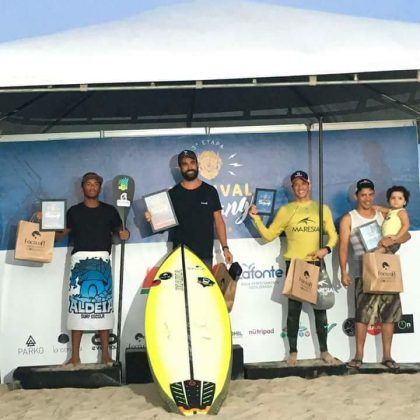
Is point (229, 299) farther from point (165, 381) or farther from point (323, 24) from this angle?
point (323, 24)

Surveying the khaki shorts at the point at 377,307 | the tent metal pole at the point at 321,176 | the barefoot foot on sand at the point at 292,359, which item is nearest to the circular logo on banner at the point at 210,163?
the tent metal pole at the point at 321,176

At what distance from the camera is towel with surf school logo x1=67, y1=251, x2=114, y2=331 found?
5562 mm

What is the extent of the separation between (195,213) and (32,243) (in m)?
1.29

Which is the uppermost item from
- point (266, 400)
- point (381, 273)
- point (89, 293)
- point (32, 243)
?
point (32, 243)

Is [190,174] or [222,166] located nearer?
[190,174]

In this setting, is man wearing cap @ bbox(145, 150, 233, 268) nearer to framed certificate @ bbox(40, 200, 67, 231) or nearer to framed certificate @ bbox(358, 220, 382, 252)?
framed certificate @ bbox(40, 200, 67, 231)

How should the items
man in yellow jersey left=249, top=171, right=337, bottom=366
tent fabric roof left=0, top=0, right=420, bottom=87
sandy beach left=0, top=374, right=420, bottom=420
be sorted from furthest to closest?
man in yellow jersey left=249, top=171, right=337, bottom=366
tent fabric roof left=0, top=0, right=420, bottom=87
sandy beach left=0, top=374, right=420, bottom=420

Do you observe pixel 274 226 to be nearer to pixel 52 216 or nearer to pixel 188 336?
pixel 188 336

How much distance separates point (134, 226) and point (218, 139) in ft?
3.30

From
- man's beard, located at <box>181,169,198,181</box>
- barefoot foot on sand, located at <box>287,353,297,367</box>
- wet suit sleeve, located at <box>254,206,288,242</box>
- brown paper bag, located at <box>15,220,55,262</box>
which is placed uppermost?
man's beard, located at <box>181,169,198,181</box>

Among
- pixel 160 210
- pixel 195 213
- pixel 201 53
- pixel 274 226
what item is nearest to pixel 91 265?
pixel 160 210

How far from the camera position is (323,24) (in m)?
5.40

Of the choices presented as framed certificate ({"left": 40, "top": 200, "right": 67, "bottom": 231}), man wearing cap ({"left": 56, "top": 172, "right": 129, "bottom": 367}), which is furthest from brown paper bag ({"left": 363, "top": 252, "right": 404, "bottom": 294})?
framed certificate ({"left": 40, "top": 200, "right": 67, "bottom": 231})

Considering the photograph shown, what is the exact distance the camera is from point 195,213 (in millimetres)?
5680
